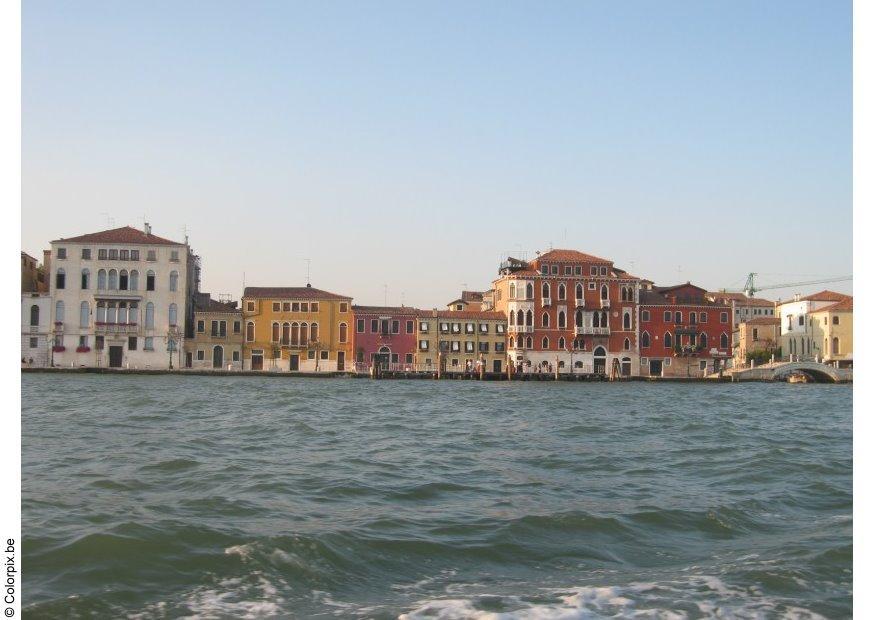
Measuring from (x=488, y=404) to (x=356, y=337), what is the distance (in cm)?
2179

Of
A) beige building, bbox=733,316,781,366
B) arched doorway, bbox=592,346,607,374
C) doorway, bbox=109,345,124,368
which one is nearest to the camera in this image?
doorway, bbox=109,345,124,368

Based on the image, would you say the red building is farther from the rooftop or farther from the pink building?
the rooftop

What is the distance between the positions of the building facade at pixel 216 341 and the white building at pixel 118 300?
72 centimetres

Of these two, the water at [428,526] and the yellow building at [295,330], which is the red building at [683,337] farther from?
the water at [428,526]

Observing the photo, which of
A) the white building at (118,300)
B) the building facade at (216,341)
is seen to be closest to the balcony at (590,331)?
the building facade at (216,341)

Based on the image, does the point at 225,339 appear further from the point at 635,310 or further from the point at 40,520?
the point at 40,520

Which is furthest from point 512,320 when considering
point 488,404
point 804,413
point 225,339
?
point 804,413

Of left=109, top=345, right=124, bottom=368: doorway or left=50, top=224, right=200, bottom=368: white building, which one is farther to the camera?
left=109, top=345, right=124, bottom=368: doorway

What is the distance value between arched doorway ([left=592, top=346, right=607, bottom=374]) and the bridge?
6.81 m

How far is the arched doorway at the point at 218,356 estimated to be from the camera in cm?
4241

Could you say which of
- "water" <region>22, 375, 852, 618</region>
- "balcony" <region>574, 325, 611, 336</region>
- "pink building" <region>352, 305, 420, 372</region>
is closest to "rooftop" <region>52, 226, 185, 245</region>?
"pink building" <region>352, 305, 420, 372</region>

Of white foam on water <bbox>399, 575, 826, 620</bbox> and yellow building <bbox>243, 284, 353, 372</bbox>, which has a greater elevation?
yellow building <bbox>243, 284, 353, 372</bbox>

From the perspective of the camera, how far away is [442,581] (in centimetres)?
462

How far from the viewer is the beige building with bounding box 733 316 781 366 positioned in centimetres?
5744
